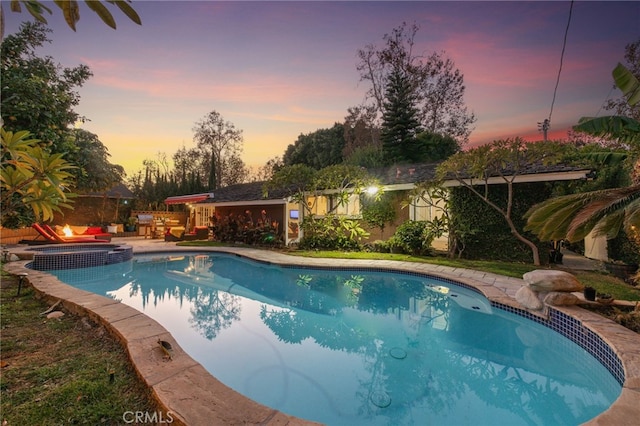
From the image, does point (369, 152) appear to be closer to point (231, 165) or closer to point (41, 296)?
point (231, 165)

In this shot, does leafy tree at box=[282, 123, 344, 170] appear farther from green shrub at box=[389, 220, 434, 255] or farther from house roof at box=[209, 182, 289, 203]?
green shrub at box=[389, 220, 434, 255]

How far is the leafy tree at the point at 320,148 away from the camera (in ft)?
109

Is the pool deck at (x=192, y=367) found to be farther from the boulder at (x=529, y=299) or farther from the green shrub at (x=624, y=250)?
the green shrub at (x=624, y=250)

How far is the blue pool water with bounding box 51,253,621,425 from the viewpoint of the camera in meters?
3.71

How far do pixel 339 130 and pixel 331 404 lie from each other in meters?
32.0

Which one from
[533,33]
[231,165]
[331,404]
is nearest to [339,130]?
[231,165]

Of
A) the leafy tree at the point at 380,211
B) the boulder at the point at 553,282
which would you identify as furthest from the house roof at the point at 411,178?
the boulder at the point at 553,282

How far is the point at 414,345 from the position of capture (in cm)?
542

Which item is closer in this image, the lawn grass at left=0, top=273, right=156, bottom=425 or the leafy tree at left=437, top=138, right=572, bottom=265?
the lawn grass at left=0, top=273, right=156, bottom=425

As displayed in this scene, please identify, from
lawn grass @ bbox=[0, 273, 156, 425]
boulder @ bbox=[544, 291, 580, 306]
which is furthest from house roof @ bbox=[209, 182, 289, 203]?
boulder @ bbox=[544, 291, 580, 306]

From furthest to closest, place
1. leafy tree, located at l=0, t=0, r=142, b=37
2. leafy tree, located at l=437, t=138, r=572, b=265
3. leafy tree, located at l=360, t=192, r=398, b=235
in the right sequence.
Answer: leafy tree, located at l=360, t=192, r=398, b=235, leafy tree, located at l=437, t=138, r=572, b=265, leafy tree, located at l=0, t=0, r=142, b=37

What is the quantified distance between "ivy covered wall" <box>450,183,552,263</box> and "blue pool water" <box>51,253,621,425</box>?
3.83 metres

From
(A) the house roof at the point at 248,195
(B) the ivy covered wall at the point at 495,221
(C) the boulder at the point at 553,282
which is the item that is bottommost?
(C) the boulder at the point at 553,282

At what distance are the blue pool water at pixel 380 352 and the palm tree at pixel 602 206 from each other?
2148 mm
